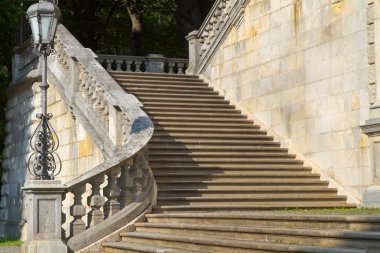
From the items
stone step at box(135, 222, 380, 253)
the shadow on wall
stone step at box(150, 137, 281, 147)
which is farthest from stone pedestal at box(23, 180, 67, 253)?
the shadow on wall

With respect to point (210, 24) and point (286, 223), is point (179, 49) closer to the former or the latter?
point (210, 24)

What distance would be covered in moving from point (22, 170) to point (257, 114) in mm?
7915

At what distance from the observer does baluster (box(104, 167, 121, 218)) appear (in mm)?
13719

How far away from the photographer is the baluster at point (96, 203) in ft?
44.4

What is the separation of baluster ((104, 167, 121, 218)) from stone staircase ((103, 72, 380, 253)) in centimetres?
50

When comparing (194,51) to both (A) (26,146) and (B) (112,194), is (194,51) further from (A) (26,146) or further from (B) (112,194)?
(B) (112,194)

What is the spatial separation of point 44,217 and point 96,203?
1012mm

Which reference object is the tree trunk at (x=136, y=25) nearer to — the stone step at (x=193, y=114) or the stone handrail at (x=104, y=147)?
the stone handrail at (x=104, y=147)

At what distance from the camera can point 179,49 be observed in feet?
116

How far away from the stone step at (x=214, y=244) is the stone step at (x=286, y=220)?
560 mm

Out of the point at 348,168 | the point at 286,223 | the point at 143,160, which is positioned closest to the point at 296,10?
the point at 348,168

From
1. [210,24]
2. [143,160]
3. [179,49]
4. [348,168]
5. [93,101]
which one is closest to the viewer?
[143,160]

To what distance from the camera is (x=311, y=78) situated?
17562 millimetres

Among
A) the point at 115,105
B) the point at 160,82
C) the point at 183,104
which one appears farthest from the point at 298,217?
the point at 160,82
